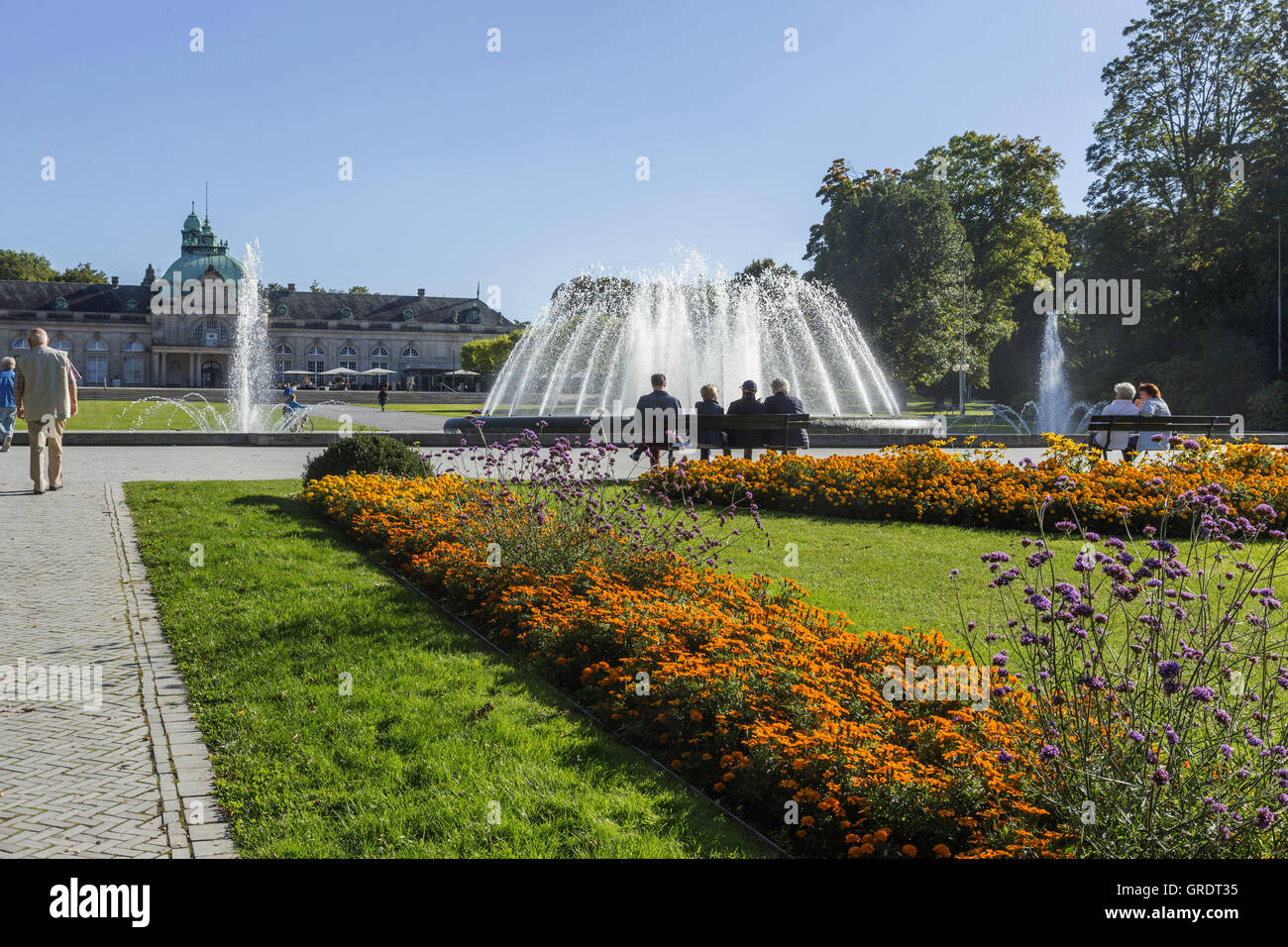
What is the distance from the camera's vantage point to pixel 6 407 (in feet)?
61.8

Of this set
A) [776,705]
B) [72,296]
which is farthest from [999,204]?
[72,296]

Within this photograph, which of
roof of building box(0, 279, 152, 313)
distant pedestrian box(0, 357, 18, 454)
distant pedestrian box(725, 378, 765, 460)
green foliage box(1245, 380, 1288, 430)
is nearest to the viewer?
distant pedestrian box(725, 378, 765, 460)

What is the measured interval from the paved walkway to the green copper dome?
377 ft

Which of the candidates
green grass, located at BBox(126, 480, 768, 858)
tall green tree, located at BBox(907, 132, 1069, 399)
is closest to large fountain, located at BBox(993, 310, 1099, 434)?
tall green tree, located at BBox(907, 132, 1069, 399)

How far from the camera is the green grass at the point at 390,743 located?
3.82 metres

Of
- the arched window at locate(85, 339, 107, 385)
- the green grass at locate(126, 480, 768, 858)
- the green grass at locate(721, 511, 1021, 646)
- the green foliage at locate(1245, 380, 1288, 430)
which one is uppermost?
the arched window at locate(85, 339, 107, 385)

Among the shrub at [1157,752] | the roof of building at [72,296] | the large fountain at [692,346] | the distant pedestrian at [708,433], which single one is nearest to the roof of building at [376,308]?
the roof of building at [72,296]

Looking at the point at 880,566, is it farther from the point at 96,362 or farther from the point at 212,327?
the point at 96,362

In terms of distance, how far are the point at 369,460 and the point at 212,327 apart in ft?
353

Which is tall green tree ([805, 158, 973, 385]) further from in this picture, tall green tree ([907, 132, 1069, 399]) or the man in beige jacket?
the man in beige jacket

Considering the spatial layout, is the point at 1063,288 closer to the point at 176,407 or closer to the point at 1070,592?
the point at 176,407

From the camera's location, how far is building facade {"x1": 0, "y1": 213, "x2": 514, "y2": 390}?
107562mm

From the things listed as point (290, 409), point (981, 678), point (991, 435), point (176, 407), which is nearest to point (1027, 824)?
point (981, 678)
